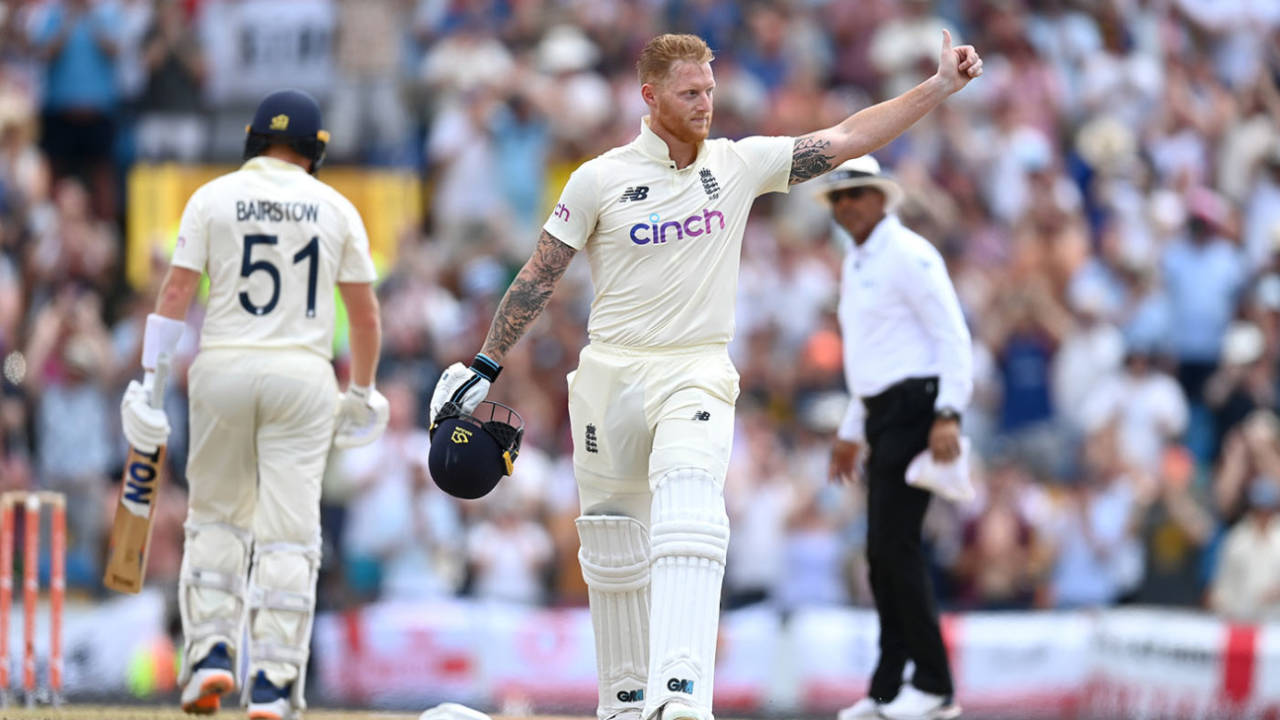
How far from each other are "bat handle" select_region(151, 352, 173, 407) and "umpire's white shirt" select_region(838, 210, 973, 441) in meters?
3.47

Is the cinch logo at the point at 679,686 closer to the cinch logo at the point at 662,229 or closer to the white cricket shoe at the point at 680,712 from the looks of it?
the white cricket shoe at the point at 680,712

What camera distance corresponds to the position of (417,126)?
63.2 feet

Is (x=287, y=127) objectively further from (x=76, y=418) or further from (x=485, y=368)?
(x=76, y=418)

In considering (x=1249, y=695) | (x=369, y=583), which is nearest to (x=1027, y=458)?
(x=1249, y=695)

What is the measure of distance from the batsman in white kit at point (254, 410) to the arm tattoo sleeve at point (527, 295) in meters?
1.50

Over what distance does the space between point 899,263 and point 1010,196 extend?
29.2ft

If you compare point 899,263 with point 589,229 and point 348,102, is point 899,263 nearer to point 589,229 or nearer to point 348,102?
point 589,229

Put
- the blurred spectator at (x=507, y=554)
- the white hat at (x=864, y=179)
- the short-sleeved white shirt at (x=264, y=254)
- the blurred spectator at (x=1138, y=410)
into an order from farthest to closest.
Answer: the blurred spectator at (x=1138, y=410) < the blurred spectator at (x=507, y=554) < the white hat at (x=864, y=179) < the short-sleeved white shirt at (x=264, y=254)

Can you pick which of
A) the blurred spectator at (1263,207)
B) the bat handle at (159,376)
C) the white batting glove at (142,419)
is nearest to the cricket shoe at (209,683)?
the white batting glove at (142,419)

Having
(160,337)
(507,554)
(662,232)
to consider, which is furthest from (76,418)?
(662,232)

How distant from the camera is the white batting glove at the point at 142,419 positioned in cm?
939

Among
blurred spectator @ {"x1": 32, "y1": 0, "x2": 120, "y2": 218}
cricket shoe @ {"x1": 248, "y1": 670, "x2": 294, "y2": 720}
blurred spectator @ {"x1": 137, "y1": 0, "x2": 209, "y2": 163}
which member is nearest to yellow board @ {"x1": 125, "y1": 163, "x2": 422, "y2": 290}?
blurred spectator @ {"x1": 137, "y1": 0, "x2": 209, "y2": 163}

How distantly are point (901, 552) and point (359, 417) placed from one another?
9.23 ft

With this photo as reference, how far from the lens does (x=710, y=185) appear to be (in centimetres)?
836
